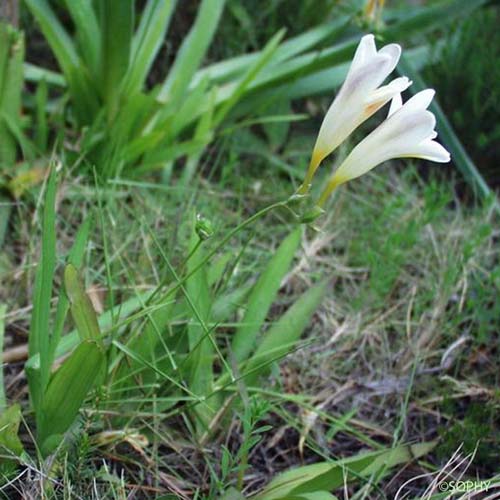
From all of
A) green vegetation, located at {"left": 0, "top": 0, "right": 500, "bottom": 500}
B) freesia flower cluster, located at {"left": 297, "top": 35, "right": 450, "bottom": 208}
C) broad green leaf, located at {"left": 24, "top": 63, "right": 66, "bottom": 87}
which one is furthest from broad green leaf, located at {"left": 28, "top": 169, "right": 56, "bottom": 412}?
broad green leaf, located at {"left": 24, "top": 63, "right": 66, "bottom": 87}

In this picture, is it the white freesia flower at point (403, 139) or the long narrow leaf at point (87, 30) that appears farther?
the long narrow leaf at point (87, 30)

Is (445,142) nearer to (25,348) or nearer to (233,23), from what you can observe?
(233,23)

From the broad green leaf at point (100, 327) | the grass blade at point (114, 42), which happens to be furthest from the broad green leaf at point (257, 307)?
the grass blade at point (114, 42)

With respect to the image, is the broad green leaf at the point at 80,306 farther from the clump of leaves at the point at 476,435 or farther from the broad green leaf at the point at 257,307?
the clump of leaves at the point at 476,435

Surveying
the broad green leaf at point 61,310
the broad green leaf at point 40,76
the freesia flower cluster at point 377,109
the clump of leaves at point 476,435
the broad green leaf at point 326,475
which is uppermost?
the freesia flower cluster at point 377,109

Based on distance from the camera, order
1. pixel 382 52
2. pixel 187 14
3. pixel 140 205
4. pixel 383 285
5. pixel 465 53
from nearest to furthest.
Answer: pixel 382 52, pixel 383 285, pixel 140 205, pixel 465 53, pixel 187 14

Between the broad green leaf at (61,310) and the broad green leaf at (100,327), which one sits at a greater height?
the broad green leaf at (61,310)

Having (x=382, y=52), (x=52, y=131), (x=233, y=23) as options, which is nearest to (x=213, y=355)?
(x=382, y=52)

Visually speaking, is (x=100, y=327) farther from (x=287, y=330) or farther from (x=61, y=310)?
(x=287, y=330)
